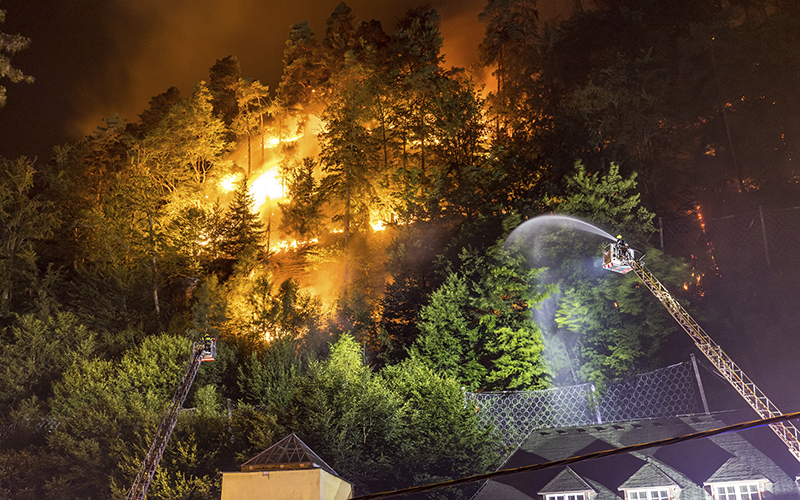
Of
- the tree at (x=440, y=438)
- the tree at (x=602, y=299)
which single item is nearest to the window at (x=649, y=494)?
the tree at (x=440, y=438)

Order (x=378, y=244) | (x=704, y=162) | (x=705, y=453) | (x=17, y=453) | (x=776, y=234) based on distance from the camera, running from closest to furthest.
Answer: (x=705, y=453)
(x=776, y=234)
(x=17, y=453)
(x=704, y=162)
(x=378, y=244)

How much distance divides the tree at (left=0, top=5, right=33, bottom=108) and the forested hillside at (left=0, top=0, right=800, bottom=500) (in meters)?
0.13

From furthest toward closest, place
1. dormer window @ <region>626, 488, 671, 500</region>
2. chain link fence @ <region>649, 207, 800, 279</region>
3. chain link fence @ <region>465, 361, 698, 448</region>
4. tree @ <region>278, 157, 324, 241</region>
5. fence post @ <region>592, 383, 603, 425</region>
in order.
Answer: tree @ <region>278, 157, 324, 241</region>
chain link fence @ <region>649, 207, 800, 279</region>
fence post @ <region>592, 383, 603, 425</region>
chain link fence @ <region>465, 361, 698, 448</region>
dormer window @ <region>626, 488, 671, 500</region>

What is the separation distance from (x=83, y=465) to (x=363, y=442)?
13.3m

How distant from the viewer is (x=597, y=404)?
2258cm

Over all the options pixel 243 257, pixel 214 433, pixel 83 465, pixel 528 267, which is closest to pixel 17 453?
pixel 83 465

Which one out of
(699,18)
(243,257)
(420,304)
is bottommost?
(420,304)

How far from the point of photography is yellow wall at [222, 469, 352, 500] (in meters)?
20.2

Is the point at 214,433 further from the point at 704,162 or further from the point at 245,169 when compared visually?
the point at 245,169

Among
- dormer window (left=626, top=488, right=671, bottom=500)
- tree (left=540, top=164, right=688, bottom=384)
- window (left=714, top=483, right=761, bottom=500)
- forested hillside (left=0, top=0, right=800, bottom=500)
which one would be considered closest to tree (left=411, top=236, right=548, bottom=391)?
forested hillside (left=0, top=0, right=800, bottom=500)

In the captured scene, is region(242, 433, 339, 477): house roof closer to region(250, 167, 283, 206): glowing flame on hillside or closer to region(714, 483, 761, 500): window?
region(714, 483, 761, 500): window

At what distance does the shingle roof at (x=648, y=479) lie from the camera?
17719mm

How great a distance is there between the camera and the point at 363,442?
81.3ft

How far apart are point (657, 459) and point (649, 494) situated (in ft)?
3.94
